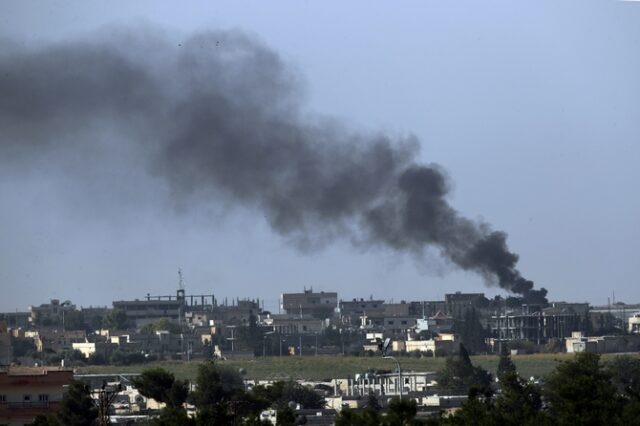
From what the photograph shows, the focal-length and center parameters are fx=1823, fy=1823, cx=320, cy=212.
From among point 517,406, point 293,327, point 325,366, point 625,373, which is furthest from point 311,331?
point 517,406

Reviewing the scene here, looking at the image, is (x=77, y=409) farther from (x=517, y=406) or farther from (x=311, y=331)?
(x=311, y=331)

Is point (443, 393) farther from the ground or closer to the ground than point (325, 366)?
closer to the ground

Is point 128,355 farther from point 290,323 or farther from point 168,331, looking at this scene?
point 290,323

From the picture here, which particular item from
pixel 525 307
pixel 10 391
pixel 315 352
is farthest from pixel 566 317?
pixel 10 391

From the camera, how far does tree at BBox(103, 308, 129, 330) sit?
137250 mm

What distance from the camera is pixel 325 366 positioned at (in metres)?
95.2

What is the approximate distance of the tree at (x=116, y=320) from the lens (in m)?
137

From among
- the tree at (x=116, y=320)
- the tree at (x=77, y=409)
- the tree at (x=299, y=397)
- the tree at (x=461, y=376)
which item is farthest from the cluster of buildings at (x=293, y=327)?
the tree at (x=77, y=409)

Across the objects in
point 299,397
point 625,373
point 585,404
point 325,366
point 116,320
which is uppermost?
point 116,320

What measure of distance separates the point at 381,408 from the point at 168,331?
67047mm

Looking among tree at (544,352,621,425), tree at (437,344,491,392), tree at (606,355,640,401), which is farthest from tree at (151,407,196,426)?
tree at (437,344,491,392)

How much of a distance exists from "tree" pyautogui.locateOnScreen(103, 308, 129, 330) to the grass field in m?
38.6

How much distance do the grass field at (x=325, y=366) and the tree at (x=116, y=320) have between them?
38.6 metres

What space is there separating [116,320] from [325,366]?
45.8m
